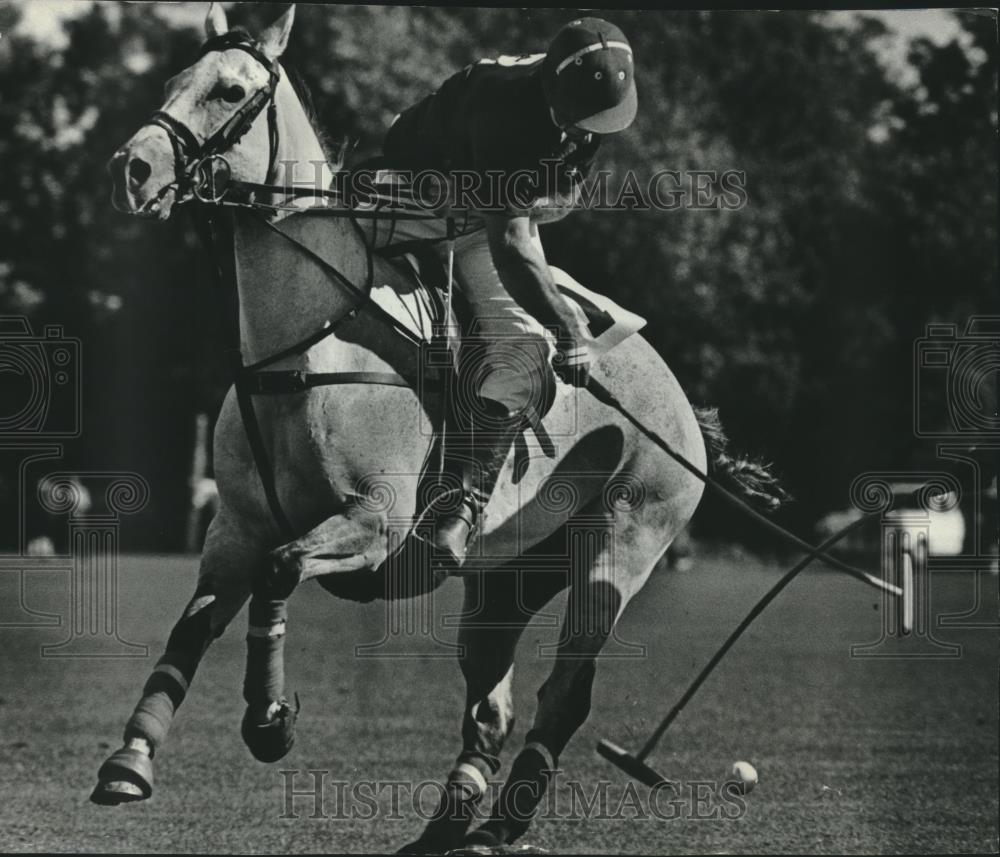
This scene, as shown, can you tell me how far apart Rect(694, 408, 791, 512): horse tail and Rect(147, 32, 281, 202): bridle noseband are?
224 centimetres

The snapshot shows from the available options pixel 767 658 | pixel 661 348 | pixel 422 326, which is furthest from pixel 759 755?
pixel 422 326

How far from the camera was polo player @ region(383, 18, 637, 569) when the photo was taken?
563 centimetres

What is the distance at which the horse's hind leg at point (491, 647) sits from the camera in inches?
240

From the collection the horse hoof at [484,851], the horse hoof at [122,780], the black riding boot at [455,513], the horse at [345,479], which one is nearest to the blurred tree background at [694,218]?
the horse at [345,479]

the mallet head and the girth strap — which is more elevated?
the girth strap

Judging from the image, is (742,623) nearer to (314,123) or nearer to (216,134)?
(314,123)

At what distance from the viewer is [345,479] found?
17.8ft

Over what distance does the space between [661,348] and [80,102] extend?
3.33 meters

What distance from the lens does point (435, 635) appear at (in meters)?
6.39

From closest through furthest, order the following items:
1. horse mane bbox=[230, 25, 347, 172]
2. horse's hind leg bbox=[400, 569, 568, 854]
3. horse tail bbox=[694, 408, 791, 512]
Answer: horse mane bbox=[230, 25, 347, 172], horse's hind leg bbox=[400, 569, 568, 854], horse tail bbox=[694, 408, 791, 512]

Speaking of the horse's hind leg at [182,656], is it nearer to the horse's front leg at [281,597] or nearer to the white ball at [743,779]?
the horse's front leg at [281,597]

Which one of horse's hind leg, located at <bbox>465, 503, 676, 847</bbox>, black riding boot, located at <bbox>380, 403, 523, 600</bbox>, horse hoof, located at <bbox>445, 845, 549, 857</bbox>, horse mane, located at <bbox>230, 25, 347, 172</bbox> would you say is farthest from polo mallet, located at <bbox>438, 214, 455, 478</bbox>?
horse hoof, located at <bbox>445, 845, 549, 857</bbox>

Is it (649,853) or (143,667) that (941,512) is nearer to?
(649,853)

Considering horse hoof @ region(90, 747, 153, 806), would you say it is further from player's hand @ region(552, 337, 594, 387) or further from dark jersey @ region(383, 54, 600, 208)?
dark jersey @ region(383, 54, 600, 208)
